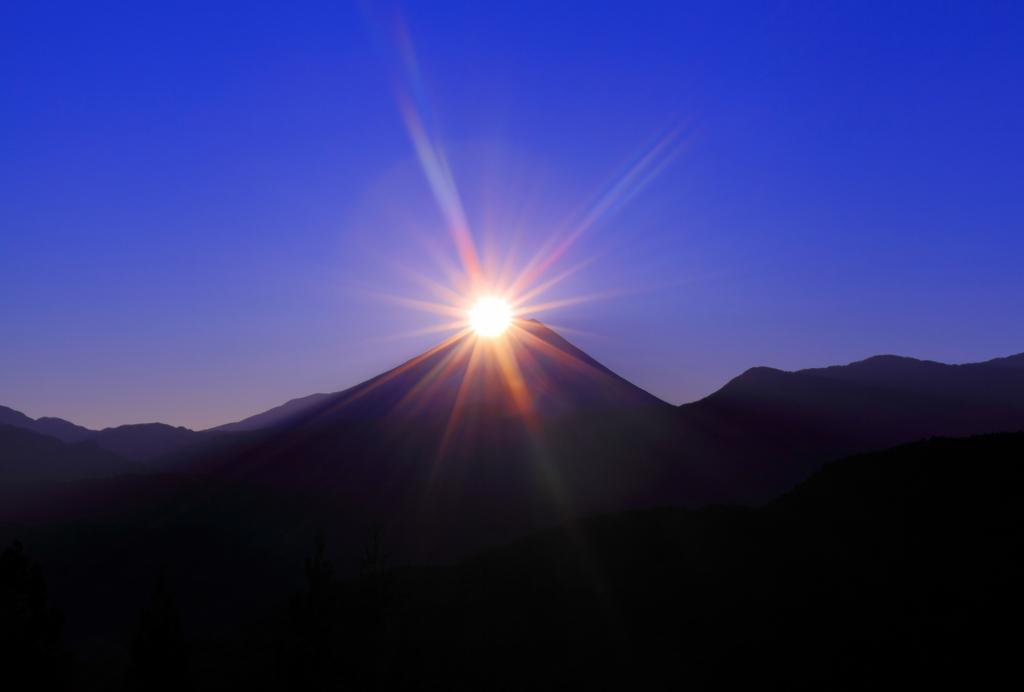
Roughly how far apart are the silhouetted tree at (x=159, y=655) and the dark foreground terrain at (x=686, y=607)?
75mm

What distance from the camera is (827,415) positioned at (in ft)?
475

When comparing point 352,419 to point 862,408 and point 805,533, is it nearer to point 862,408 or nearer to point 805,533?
point 862,408

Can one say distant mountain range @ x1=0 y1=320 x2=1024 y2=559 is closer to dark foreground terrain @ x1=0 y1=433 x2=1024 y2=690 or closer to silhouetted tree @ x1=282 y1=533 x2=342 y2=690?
dark foreground terrain @ x1=0 y1=433 x2=1024 y2=690

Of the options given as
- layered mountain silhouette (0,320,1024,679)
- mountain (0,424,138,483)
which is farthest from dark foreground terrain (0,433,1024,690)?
mountain (0,424,138,483)

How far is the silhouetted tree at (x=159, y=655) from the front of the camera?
93.1 ft

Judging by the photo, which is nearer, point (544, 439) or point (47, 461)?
point (544, 439)

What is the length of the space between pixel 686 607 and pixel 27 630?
27.4 meters

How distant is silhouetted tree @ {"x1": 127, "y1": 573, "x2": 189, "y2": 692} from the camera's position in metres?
28.4

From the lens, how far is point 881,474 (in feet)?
125

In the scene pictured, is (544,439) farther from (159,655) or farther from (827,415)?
(159,655)

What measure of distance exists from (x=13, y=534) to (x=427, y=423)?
2593 inches

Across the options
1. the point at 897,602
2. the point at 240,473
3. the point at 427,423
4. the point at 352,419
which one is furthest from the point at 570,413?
the point at 897,602

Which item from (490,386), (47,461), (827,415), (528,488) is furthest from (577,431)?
(47,461)

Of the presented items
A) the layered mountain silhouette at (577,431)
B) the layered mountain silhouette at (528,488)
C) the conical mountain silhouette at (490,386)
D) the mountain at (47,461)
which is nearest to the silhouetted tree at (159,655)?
the layered mountain silhouette at (528,488)
